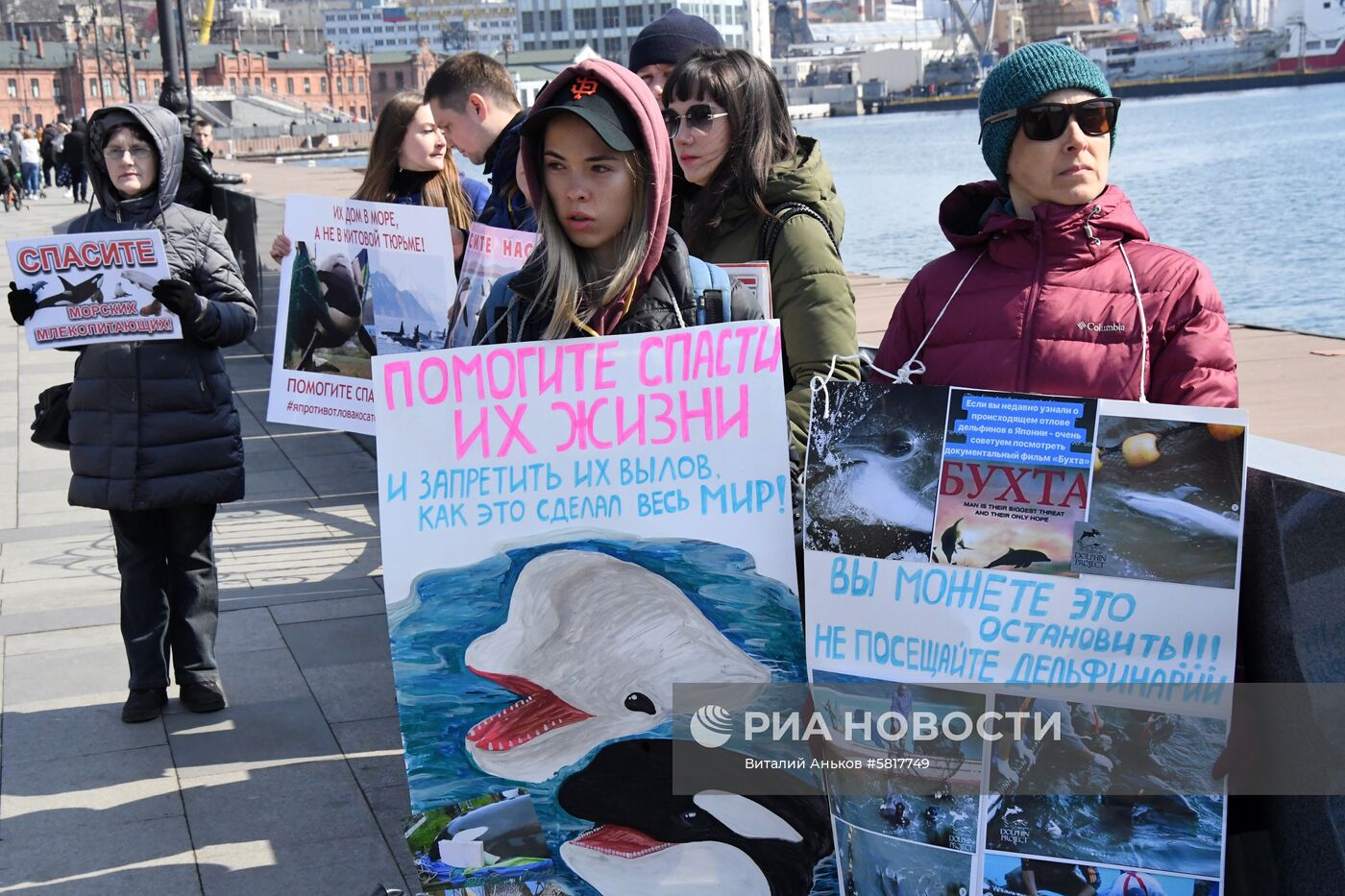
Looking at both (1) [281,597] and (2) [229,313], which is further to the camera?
(1) [281,597]

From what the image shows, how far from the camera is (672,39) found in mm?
4527

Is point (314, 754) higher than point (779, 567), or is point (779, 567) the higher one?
point (779, 567)

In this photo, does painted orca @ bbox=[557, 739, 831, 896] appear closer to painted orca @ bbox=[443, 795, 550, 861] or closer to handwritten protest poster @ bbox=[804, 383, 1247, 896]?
painted orca @ bbox=[443, 795, 550, 861]

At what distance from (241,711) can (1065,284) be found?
311 cm

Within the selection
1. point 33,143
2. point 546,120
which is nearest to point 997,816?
point 546,120

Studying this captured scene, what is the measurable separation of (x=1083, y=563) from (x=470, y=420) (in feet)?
3.72

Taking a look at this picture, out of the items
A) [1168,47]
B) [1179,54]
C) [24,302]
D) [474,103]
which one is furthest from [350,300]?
[1168,47]

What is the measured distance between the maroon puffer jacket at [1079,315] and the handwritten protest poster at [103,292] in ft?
8.73

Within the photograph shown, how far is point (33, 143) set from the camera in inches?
1638

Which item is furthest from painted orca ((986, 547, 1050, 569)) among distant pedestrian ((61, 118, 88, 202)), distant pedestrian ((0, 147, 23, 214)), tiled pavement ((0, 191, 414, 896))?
distant pedestrian ((0, 147, 23, 214))

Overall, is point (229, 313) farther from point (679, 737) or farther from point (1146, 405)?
point (1146, 405)

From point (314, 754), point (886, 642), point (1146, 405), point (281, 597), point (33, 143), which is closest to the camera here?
point (1146, 405)

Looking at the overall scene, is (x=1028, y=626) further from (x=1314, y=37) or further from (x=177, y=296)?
(x=1314, y=37)

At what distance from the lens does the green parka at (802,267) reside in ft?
10.8
